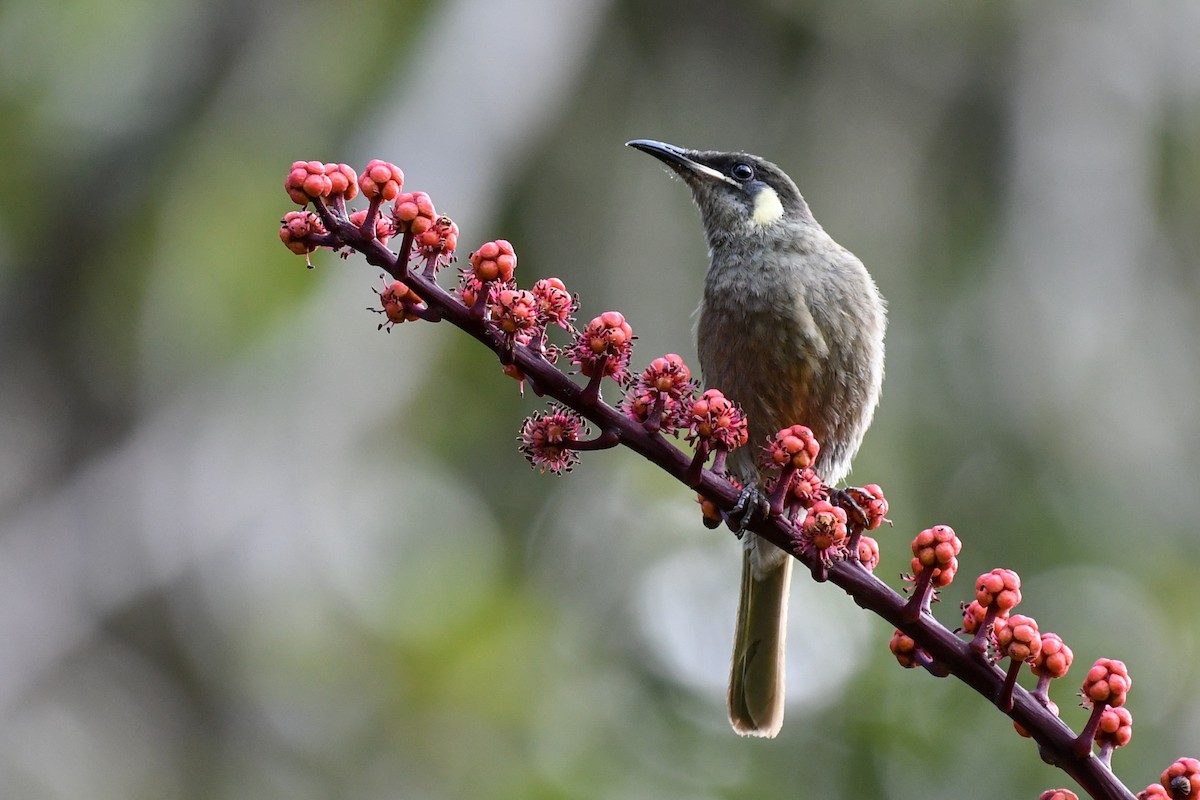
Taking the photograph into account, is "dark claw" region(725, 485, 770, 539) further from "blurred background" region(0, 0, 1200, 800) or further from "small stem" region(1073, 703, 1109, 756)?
"blurred background" region(0, 0, 1200, 800)

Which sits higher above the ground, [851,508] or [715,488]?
[851,508]

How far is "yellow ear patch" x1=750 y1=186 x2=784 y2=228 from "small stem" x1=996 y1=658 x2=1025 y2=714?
266 cm

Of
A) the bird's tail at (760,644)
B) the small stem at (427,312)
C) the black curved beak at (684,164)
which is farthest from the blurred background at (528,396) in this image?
the small stem at (427,312)

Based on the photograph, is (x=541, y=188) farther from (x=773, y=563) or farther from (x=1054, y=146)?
(x=773, y=563)

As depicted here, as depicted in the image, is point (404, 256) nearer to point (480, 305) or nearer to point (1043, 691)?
point (480, 305)

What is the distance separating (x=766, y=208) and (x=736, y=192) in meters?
0.14

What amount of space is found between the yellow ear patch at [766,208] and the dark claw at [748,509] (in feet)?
7.39

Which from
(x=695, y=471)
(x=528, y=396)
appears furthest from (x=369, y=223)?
(x=528, y=396)

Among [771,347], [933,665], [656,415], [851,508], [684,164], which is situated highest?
[684,164]

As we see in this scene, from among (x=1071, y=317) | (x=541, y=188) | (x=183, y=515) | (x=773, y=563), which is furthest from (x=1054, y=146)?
(x=183, y=515)

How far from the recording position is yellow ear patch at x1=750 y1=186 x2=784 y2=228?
481cm

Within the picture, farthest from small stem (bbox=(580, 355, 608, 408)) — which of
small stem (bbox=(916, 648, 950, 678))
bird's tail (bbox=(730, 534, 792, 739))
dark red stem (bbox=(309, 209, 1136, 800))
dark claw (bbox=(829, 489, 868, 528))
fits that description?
bird's tail (bbox=(730, 534, 792, 739))

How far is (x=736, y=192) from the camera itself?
16.3 ft

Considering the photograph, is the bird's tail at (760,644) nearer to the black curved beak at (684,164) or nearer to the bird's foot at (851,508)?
the bird's foot at (851,508)
